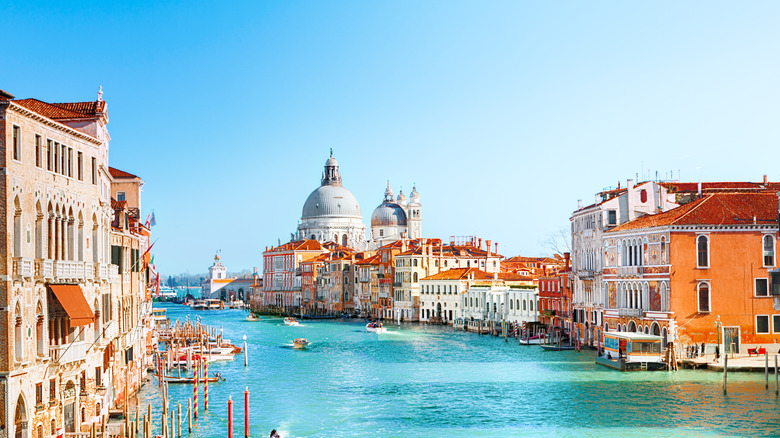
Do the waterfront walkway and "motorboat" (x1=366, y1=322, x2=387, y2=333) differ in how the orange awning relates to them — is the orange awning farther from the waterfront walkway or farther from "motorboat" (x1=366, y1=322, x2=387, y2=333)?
"motorboat" (x1=366, y1=322, x2=387, y2=333)

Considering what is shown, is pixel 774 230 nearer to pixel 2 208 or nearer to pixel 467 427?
pixel 467 427

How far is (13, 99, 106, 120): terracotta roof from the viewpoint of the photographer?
15.4 metres

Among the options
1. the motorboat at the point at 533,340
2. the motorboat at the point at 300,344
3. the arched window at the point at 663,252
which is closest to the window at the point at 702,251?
the arched window at the point at 663,252

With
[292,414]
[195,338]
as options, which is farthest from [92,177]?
[195,338]

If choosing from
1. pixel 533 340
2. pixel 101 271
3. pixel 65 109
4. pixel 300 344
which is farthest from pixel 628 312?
pixel 65 109

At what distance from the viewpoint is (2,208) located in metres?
12.8

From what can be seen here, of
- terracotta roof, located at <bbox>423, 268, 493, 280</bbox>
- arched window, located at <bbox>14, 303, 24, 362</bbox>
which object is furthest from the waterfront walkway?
terracotta roof, located at <bbox>423, 268, 493, 280</bbox>

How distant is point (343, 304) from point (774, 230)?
164 feet

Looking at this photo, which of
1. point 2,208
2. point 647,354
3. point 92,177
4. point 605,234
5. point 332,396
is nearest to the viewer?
point 2,208

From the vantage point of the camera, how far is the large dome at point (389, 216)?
318ft

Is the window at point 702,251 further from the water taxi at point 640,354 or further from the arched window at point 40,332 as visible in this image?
the arched window at point 40,332

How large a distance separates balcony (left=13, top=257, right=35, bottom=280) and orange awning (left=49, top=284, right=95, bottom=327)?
834 millimetres

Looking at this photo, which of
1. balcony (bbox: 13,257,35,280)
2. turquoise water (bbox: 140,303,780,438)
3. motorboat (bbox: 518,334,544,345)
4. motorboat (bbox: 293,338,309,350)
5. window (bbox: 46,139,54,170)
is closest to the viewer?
balcony (bbox: 13,257,35,280)

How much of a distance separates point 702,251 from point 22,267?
72.1 feet
